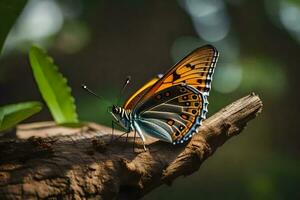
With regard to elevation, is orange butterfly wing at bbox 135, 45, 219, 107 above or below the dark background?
above

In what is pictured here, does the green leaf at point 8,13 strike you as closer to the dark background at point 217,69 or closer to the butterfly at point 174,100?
the butterfly at point 174,100

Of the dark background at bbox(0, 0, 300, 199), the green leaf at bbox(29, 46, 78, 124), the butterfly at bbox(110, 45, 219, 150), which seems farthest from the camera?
the dark background at bbox(0, 0, 300, 199)

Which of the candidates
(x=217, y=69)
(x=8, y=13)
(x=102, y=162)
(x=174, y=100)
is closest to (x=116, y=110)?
(x=174, y=100)

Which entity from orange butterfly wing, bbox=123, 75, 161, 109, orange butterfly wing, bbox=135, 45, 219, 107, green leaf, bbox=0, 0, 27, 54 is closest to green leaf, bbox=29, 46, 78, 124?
green leaf, bbox=0, 0, 27, 54

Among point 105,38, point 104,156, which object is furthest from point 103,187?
point 105,38

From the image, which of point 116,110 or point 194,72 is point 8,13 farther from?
point 194,72

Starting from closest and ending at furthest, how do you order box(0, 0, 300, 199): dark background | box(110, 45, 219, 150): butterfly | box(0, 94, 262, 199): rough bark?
box(0, 94, 262, 199): rough bark
box(110, 45, 219, 150): butterfly
box(0, 0, 300, 199): dark background

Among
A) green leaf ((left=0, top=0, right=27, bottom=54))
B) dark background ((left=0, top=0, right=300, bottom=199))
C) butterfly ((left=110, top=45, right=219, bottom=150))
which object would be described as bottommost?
dark background ((left=0, top=0, right=300, bottom=199))

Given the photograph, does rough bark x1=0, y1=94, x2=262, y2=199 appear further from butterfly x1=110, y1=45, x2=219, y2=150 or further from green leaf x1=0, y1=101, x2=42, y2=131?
green leaf x1=0, y1=101, x2=42, y2=131
